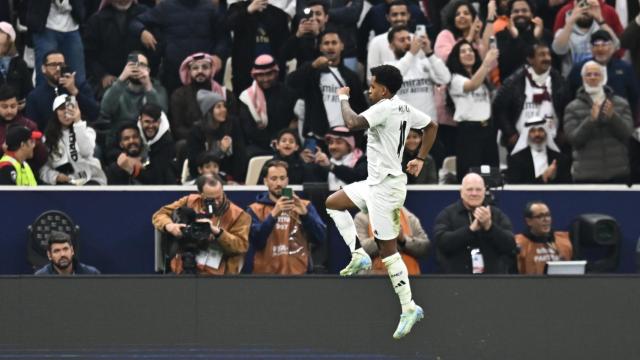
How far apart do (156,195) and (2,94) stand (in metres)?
1.93

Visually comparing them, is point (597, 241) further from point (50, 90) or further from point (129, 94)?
point (50, 90)

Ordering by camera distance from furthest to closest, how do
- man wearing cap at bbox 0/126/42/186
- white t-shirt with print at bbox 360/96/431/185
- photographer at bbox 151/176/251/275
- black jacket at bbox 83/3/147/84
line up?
black jacket at bbox 83/3/147/84, man wearing cap at bbox 0/126/42/186, photographer at bbox 151/176/251/275, white t-shirt with print at bbox 360/96/431/185

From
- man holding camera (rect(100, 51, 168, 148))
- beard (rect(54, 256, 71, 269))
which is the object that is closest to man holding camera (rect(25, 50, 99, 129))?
man holding camera (rect(100, 51, 168, 148))

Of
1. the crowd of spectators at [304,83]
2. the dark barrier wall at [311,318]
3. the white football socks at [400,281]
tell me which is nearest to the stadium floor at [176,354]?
the dark barrier wall at [311,318]

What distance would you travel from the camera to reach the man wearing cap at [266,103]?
16.3 m

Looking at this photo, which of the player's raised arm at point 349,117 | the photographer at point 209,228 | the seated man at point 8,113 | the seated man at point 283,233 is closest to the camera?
the player's raised arm at point 349,117

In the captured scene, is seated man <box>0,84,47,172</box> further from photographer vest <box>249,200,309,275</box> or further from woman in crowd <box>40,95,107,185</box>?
photographer vest <box>249,200,309,275</box>

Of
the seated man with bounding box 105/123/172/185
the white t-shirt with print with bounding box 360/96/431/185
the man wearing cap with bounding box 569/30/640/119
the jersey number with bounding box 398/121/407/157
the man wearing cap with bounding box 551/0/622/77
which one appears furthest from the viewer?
the man wearing cap with bounding box 551/0/622/77

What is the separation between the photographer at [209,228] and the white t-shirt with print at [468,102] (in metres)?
3.11

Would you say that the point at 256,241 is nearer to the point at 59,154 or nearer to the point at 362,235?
the point at 362,235

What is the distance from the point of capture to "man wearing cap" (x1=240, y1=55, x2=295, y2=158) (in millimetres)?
16266

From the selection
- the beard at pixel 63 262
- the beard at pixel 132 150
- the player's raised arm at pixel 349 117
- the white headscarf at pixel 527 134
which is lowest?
the beard at pixel 63 262

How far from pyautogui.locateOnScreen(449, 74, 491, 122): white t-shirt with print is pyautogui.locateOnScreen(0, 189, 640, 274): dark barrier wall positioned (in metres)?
1.31

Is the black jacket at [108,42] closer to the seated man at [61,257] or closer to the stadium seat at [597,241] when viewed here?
the seated man at [61,257]
